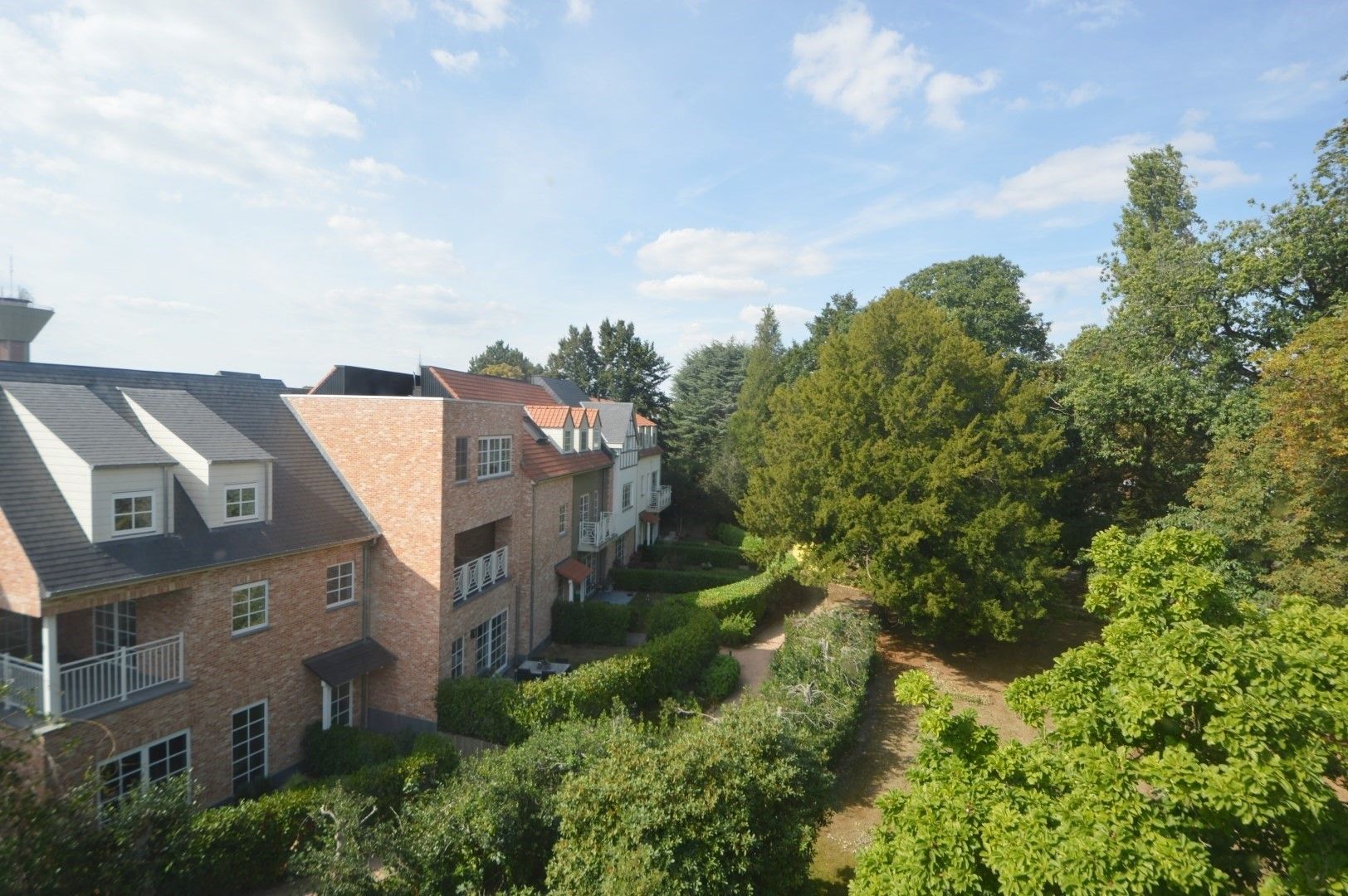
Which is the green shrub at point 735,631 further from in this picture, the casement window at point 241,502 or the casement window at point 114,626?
the casement window at point 114,626

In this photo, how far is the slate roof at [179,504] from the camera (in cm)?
1053

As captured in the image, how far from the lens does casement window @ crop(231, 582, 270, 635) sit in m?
13.0

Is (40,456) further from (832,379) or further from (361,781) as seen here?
(832,379)

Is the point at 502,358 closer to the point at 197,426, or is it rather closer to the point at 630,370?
the point at 630,370

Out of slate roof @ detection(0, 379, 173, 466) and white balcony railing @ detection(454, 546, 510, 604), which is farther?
white balcony railing @ detection(454, 546, 510, 604)

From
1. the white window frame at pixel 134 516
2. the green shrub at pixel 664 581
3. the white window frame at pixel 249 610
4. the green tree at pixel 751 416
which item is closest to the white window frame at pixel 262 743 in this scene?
the white window frame at pixel 249 610

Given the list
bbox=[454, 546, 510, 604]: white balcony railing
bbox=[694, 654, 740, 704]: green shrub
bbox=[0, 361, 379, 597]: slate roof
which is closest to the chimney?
bbox=[0, 361, 379, 597]: slate roof

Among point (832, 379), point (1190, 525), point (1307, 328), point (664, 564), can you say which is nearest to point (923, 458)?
point (832, 379)

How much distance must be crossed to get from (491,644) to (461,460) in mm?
5878

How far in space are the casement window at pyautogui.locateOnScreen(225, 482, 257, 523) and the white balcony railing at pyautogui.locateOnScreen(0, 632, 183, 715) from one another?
101 inches

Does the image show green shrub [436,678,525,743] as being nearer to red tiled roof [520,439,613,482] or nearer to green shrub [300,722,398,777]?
green shrub [300,722,398,777]

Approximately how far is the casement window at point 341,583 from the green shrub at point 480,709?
3.11 metres

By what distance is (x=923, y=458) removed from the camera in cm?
1994

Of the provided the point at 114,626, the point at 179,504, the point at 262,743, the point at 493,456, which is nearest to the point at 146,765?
the point at 262,743
